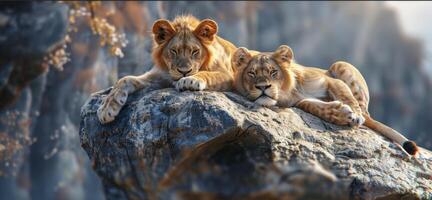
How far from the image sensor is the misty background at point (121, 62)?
36.1 ft

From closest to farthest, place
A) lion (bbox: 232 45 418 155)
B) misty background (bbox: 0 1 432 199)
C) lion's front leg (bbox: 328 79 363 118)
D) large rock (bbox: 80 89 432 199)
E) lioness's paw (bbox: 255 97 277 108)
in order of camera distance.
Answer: large rock (bbox: 80 89 432 199) < lioness's paw (bbox: 255 97 277 108) < lion (bbox: 232 45 418 155) < lion's front leg (bbox: 328 79 363 118) < misty background (bbox: 0 1 432 199)

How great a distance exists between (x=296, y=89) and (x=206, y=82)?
0.97m

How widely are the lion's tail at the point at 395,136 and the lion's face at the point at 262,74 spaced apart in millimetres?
774

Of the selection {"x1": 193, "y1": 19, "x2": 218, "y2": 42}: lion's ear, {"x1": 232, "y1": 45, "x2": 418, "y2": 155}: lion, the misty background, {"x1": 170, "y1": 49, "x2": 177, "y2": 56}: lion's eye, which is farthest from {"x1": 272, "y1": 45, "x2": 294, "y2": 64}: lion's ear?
the misty background

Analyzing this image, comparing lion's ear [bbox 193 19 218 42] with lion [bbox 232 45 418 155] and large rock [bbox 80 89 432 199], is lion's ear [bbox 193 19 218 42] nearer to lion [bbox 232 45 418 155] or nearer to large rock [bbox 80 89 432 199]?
lion [bbox 232 45 418 155]

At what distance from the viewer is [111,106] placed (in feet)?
13.2

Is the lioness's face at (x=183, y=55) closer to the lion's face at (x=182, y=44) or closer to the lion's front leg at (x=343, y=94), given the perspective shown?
the lion's face at (x=182, y=44)

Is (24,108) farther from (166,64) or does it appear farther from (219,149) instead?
(219,149)

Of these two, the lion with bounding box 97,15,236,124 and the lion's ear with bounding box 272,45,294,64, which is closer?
the lion with bounding box 97,15,236,124

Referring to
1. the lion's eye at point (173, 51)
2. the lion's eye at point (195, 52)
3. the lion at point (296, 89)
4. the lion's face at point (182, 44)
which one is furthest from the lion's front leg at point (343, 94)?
the lion's eye at point (173, 51)

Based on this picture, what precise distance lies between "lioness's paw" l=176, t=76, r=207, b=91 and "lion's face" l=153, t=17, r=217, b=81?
0.31 meters

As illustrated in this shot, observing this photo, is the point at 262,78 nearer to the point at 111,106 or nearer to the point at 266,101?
the point at 266,101

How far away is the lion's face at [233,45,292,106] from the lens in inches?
171

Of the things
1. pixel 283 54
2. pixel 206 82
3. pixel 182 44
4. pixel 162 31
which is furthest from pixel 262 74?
pixel 162 31
